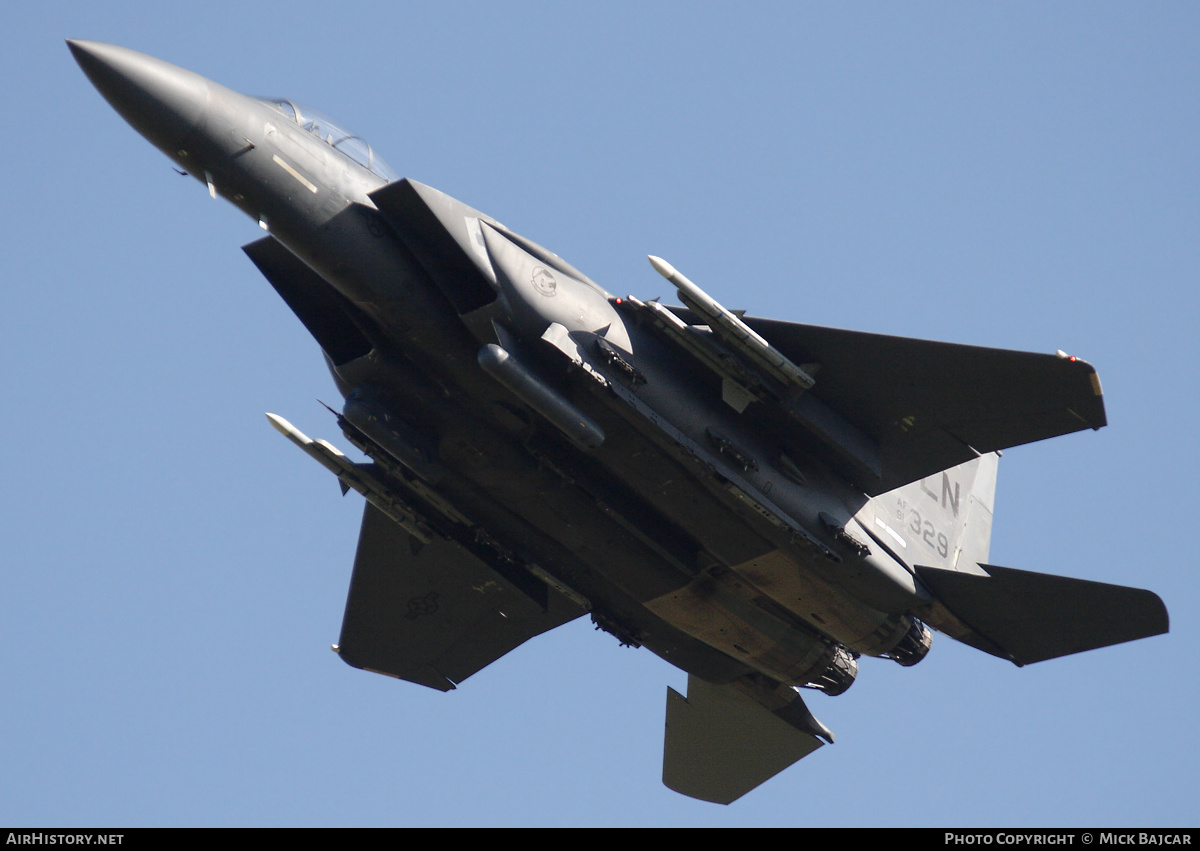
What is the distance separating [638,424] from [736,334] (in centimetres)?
160

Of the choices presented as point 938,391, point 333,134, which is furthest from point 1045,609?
point 333,134

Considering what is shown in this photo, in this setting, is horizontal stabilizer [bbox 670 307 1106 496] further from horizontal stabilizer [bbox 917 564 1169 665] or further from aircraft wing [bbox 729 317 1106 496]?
horizontal stabilizer [bbox 917 564 1169 665]

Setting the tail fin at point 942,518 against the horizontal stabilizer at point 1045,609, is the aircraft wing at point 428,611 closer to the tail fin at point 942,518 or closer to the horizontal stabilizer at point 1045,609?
the tail fin at point 942,518

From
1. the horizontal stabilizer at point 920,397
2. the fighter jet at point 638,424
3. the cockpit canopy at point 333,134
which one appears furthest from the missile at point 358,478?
the horizontal stabilizer at point 920,397

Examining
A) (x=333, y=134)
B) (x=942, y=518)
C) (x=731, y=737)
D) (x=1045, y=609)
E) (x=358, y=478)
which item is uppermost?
(x=333, y=134)

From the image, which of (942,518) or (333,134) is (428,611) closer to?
(942,518)

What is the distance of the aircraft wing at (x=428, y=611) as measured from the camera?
68.0 ft

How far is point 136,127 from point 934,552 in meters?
12.0

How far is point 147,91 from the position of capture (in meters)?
14.3

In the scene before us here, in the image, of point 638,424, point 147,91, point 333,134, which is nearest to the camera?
point 147,91

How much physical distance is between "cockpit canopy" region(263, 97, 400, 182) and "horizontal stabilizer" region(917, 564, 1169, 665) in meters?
9.00

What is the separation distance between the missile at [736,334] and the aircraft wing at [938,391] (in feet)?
1.56
